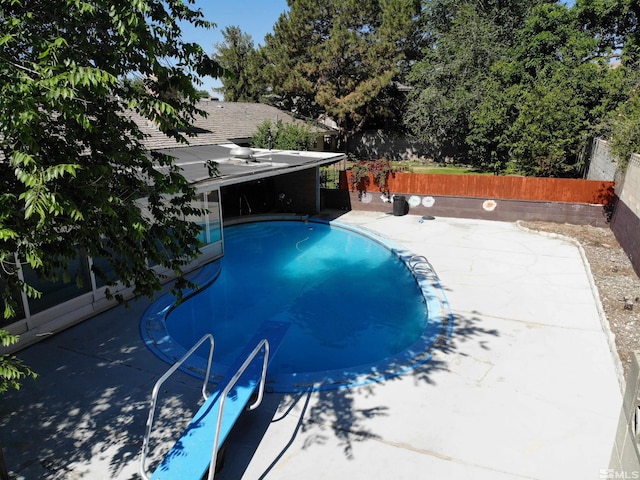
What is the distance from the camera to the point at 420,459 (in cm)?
517

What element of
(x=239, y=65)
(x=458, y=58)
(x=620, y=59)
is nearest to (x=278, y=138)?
(x=458, y=58)

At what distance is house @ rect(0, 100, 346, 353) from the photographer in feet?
26.4

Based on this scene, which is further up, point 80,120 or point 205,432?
point 80,120

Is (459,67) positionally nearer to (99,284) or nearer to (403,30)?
(403,30)

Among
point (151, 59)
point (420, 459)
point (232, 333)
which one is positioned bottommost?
point (232, 333)

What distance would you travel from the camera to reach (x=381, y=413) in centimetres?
Result: 598

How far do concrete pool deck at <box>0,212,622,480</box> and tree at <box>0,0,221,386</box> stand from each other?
2.37 m

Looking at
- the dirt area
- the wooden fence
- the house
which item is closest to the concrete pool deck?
the dirt area

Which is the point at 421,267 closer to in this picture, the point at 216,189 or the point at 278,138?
the point at 216,189

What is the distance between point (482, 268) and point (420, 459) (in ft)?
26.4

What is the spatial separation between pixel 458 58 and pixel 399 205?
13.1 metres

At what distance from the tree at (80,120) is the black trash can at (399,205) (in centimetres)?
1422

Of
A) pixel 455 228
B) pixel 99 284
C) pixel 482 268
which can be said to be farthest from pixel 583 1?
pixel 99 284

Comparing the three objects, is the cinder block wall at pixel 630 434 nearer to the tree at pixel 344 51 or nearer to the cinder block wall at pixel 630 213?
the cinder block wall at pixel 630 213
